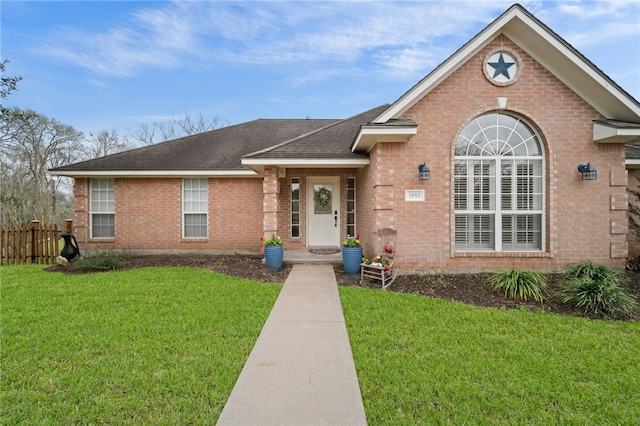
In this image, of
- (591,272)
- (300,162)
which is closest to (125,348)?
(300,162)

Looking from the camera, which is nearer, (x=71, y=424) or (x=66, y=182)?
(x=71, y=424)

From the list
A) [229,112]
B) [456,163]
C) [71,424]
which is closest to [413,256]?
[456,163]

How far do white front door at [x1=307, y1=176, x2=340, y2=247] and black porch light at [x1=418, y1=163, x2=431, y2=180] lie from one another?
3954mm

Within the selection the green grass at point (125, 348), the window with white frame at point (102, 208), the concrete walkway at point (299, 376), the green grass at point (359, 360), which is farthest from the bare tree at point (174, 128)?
the concrete walkway at point (299, 376)

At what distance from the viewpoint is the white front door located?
1061cm

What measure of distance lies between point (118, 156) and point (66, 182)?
58.6 feet

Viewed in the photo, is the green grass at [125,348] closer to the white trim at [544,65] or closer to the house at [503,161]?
the house at [503,161]

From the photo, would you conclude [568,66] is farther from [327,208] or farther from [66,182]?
[66,182]

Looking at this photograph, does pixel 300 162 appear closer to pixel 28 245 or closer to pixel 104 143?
pixel 28 245

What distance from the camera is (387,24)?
28.7ft

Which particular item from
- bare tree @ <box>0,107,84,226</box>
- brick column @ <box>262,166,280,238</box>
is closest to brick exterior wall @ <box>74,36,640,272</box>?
brick column @ <box>262,166,280,238</box>

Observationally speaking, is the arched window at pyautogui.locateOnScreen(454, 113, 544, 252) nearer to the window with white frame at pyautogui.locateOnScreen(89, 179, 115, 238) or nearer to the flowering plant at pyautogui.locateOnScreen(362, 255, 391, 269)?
the flowering plant at pyautogui.locateOnScreen(362, 255, 391, 269)

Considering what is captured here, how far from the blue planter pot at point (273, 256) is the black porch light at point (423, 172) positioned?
13.6ft

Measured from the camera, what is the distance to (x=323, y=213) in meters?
10.7
